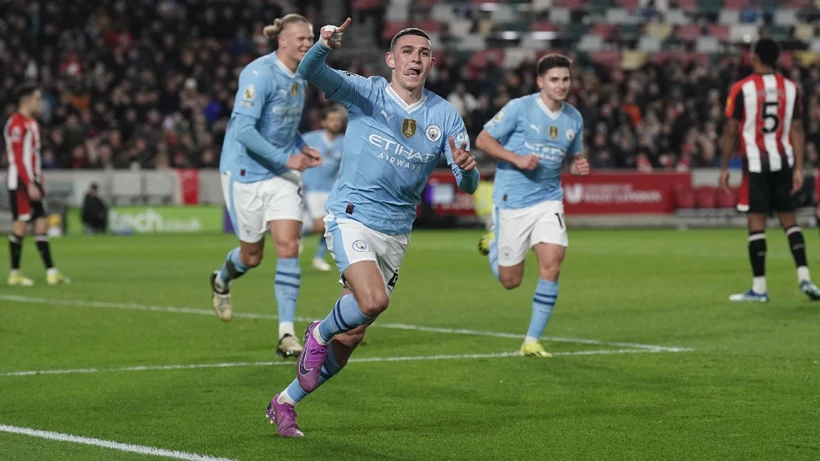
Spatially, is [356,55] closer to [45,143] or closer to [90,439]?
[45,143]

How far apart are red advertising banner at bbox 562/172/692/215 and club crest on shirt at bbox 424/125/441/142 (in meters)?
Answer: 24.6

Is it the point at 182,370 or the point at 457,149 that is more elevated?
the point at 457,149

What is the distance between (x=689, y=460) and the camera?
20.2ft

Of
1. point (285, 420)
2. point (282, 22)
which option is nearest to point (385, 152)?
point (285, 420)

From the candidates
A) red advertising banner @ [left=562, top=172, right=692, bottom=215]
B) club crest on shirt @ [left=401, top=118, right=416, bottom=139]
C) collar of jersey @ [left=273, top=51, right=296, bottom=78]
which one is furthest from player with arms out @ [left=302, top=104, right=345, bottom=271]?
club crest on shirt @ [left=401, top=118, right=416, bottom=139]

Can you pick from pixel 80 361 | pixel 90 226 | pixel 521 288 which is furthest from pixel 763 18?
pixel 80 361

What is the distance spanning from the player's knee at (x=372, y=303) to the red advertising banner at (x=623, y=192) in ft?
82.4

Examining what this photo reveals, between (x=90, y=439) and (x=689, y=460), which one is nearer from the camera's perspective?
(x=689, y=460)

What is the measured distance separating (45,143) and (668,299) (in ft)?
62.4

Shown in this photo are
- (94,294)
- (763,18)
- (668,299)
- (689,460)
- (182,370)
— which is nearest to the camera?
(689,460)

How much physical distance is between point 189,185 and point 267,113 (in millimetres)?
20018

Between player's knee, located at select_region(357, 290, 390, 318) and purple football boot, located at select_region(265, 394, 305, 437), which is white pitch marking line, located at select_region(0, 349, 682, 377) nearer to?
purple football boot, located at select_region(265, 394, 305, 437)

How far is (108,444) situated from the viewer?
6516 millimetres

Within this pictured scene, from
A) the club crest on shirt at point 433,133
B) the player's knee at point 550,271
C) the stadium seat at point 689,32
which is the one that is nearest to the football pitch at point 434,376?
the player's knee at point 550,271
